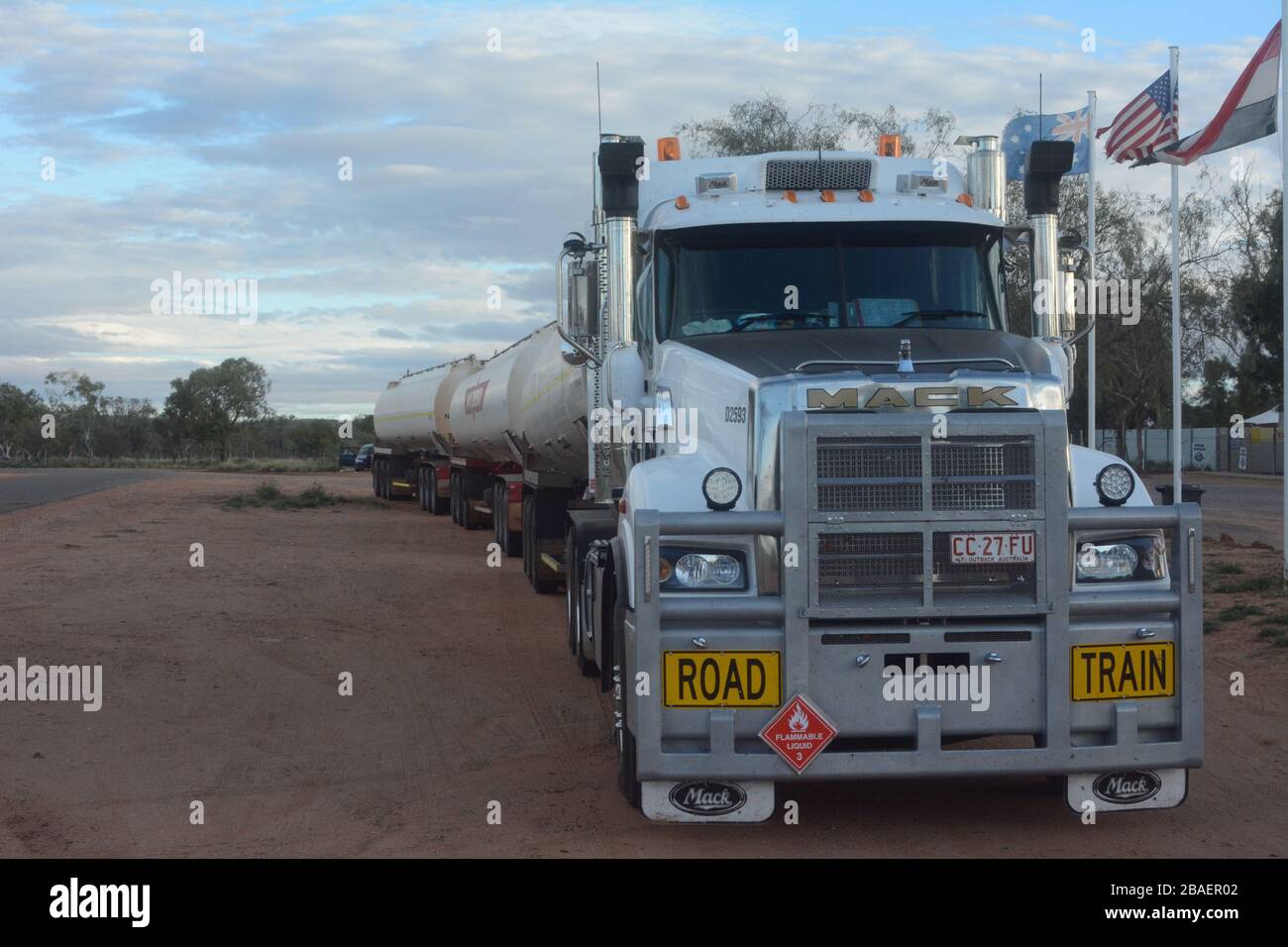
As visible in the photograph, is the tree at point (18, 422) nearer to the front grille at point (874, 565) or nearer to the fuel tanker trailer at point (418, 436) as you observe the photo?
the fuel tanker trailer at point (418, 436)

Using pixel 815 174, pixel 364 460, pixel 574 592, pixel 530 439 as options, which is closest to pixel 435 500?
pixel 530 439

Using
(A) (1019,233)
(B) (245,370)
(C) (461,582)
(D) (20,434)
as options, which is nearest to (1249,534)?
(C) (461,582)

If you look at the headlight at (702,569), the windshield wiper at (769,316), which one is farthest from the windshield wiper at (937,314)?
the headlight at (702,569)

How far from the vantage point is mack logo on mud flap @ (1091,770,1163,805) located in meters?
6.58

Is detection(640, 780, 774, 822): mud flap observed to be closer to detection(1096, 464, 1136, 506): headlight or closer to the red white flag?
detection(1096, 464, 1136, 506): headlight

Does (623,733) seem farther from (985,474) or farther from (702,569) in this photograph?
(985,474)

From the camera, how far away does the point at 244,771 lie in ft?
26.8

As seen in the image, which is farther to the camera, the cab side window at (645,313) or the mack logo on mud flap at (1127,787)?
the cab side window at (645,313)

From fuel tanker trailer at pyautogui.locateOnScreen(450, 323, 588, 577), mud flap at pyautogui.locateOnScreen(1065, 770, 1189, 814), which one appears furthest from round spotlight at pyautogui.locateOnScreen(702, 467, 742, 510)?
fuel tanker trailer at pyautogui.locateOnScreen(450, 323, 588, 577)

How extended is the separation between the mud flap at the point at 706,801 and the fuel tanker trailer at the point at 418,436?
932 inches

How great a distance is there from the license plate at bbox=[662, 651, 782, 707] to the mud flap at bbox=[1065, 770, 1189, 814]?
1507mm

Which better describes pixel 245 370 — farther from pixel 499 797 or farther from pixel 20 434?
pixel 499 797

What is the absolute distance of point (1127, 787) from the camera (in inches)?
261

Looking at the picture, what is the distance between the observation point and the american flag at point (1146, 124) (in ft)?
60.7
